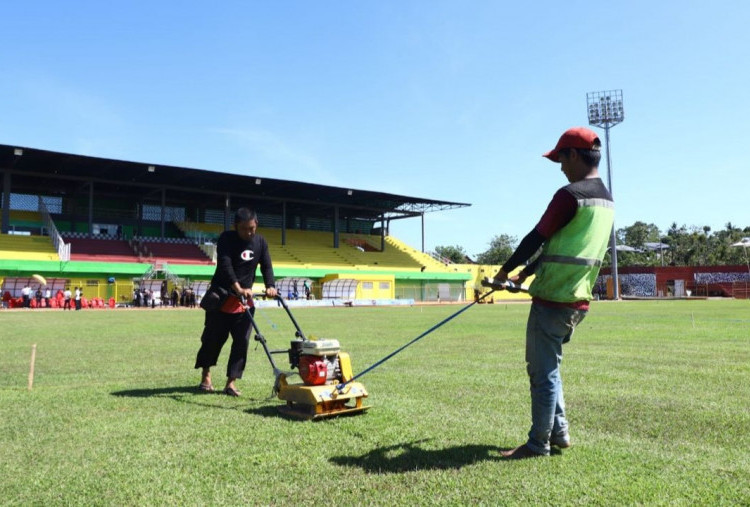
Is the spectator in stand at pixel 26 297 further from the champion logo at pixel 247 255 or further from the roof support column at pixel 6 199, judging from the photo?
the champion logo at pixel 247 255

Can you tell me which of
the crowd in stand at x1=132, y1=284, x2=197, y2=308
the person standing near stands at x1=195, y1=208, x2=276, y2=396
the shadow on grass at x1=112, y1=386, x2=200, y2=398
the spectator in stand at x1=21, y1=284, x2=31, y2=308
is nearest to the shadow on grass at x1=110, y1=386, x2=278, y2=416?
the shadow on grass at x1=112, y1=386, x2=200, y2=398

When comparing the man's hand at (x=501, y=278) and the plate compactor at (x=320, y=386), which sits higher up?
the man's hand at (x=501, y=278)

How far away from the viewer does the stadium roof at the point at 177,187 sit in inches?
1714

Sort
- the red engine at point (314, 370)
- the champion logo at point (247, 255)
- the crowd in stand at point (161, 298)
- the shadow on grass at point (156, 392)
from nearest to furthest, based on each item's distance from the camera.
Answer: the red engine at point (314, 370) < the shadow on grass at point (156, 392) < the champion logo at point (247, 255) < the crowd in stand at point (161, 298)

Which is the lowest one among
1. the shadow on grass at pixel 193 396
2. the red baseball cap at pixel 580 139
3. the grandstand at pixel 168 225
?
the shadow on grass at pixel 193 396

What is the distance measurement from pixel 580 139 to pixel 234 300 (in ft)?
13.8

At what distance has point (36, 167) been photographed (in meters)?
44.6

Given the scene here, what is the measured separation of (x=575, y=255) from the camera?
3809 mm

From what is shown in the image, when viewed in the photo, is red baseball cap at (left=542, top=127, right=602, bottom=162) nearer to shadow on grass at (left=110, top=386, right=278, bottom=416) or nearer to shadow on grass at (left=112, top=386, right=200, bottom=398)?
shadow on grass at (left=110, top=386, right=278, bottom=416)

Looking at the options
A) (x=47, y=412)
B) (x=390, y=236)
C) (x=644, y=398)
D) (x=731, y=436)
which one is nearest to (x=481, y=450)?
(x=731, y=436)

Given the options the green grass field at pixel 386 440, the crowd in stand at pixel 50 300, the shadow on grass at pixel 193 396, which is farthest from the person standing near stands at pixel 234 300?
the crowd in stand at pixel 50 300

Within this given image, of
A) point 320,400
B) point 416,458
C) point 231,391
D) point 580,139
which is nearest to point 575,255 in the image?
point 580,139

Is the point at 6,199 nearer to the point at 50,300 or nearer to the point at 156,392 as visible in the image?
the point at 50,300

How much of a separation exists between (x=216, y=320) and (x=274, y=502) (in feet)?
12.3
